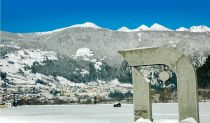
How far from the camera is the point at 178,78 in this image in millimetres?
15711

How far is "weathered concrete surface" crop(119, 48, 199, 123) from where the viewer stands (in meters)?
15.4

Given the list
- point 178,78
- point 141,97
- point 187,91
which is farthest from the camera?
point 141,97

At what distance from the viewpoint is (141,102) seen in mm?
16609

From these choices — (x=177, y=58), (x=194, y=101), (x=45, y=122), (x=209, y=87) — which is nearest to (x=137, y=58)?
(x=177, y=58)

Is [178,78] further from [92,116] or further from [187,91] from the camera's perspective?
[92,116]

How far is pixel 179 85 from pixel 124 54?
8.59 ft

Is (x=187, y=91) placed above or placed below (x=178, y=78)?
below

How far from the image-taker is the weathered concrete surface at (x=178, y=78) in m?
15.4

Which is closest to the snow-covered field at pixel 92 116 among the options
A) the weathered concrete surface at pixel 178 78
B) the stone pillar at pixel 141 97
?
the stone pillar at pixel 141 97

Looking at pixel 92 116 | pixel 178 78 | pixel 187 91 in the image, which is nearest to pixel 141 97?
pixel 178 78

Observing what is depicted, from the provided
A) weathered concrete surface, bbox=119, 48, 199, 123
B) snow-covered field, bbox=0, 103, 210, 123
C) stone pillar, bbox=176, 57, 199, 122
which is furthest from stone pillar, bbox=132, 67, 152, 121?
stone pillar, bbox=176, 57, 199, 122

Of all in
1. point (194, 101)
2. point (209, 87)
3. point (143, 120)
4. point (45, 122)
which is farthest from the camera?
point (209, 87)

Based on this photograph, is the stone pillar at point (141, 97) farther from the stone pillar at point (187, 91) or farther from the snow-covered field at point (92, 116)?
the stone pillar at point (187, 91)

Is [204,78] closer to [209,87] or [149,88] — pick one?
[209,87]
